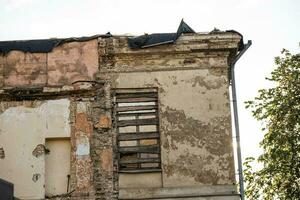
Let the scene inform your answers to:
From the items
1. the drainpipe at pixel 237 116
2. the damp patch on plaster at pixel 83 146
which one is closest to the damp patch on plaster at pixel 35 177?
the damp patch on plaster at pixel 83 146

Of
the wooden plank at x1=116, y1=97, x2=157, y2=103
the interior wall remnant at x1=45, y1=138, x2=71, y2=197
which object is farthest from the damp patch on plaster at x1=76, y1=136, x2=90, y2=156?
the wooden plank at x1=116, y1=97, x2=157, y2=103

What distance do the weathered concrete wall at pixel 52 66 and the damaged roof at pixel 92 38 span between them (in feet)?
0.32

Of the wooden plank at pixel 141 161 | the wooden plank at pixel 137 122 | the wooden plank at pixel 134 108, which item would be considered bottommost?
the wooden plank at pixel 141 161

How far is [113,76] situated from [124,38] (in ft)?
3.01

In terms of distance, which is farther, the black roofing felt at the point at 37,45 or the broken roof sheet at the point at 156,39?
the black roofing felt at the point at 37,45

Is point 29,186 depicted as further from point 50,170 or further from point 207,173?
point 207,173

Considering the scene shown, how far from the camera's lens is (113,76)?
11.6 metres

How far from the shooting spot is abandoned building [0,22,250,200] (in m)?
10.9

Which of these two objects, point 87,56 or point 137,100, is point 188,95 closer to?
point 137,100

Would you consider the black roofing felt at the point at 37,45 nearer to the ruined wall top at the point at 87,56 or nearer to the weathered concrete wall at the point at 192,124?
the ruined wall top at the point at 87,56

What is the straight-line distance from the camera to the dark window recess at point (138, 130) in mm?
11062

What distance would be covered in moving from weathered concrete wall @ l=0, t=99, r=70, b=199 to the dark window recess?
4.01 ft

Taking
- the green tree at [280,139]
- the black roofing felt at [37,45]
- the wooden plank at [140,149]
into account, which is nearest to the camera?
the wooden plank at [140,149]

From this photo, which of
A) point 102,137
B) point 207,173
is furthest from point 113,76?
point 207,173
